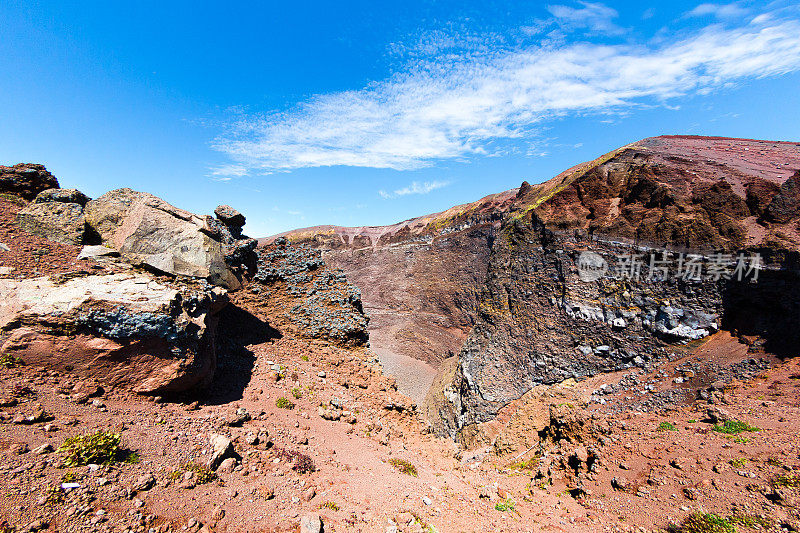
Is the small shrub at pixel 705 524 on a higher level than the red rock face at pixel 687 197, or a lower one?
lower

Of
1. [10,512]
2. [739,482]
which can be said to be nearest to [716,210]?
[739,482]

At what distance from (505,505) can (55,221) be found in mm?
12694

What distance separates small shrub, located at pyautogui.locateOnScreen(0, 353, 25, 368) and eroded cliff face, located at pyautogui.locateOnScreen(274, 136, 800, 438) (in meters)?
14.5

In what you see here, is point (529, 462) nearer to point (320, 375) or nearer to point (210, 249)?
point (320, 375)

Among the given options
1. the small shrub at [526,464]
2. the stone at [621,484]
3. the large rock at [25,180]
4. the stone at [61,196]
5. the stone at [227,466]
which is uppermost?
the large rock at [25,180]

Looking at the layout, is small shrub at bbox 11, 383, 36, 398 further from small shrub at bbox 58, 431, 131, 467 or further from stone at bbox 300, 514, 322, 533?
stone at bbox 300, 514, 322, 533

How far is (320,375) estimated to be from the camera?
31.2ft

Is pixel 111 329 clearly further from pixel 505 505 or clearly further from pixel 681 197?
pixel 681 197

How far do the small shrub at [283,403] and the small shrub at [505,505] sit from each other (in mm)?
5715

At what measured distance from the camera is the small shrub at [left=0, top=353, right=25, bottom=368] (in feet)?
14.4

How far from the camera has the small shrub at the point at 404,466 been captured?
24.5 ft

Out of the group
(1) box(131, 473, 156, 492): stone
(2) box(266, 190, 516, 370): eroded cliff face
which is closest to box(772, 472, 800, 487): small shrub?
(1) box(131, 473, 156, 492): stone

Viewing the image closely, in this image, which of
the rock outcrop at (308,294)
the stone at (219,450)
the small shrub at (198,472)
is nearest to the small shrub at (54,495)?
the small shrub at (198,472)

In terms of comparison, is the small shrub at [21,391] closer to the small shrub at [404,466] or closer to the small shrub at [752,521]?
the small shrub at [404,466]
